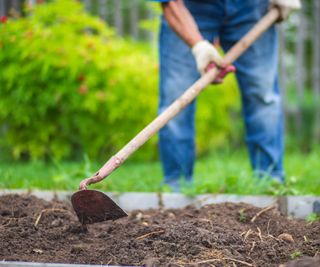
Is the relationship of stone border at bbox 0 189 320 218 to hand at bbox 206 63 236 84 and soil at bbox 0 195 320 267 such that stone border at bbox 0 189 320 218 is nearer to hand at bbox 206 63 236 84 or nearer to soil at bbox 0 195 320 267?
soil at bbox 0 195 320 267

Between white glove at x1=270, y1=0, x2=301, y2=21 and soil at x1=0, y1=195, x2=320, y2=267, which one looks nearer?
soil at x1=0, y1=195, x2=320, y2=267

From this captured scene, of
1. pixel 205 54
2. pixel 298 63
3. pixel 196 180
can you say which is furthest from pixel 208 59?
pixel 298 63

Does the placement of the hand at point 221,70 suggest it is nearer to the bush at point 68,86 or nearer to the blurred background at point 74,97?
the blurred background at point 74,97

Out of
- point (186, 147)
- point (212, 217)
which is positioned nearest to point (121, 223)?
point (212, 217)

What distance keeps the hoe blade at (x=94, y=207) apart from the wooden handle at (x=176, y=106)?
56 mm

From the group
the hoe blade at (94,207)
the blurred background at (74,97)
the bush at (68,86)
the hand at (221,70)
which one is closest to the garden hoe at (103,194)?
the hoe blade at (94,207)

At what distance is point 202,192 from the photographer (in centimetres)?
335

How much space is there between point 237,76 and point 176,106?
1089 mm

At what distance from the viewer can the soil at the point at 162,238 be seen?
2162 millimetres

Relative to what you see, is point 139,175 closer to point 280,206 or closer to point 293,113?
point 280,206

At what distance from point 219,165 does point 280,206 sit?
5.37ft

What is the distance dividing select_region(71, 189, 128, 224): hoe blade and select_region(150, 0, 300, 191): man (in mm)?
1235

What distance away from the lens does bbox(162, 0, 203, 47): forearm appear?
3398mm

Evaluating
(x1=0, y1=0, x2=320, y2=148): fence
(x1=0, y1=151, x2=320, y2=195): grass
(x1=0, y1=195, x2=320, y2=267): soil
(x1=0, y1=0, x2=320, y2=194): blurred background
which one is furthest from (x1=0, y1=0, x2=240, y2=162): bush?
(x1=0, y1=195, x2=320, y2=267): soil
